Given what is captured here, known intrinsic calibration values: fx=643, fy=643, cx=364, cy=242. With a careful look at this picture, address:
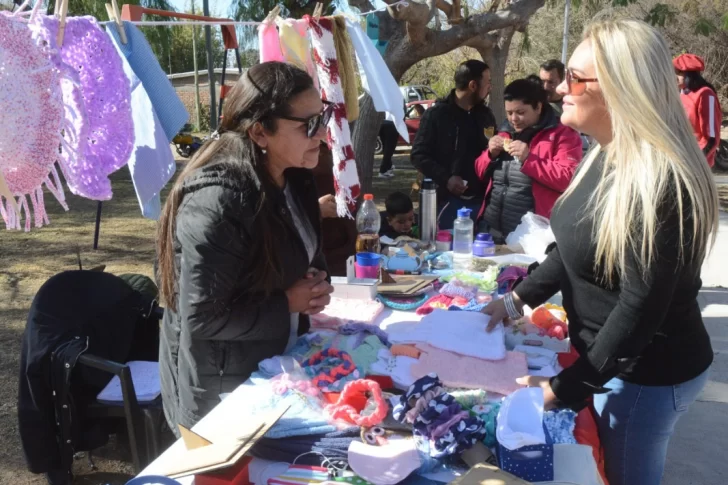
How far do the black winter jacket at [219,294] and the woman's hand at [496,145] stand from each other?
238 cm

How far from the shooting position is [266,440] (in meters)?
1.58

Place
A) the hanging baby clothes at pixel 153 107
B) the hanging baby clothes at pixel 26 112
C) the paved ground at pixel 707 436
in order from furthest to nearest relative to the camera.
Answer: the paved ground at pixel 707 436, the hanging baby clothes at pixel 153 107, the hanging baby clothes at pixel 26 112

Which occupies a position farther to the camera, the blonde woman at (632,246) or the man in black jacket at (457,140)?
the man in black jacket at (457,140)

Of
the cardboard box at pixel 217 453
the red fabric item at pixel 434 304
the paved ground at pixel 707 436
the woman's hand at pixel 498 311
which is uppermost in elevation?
the woman's hand at pixel 498 311

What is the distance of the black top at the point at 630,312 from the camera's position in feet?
4.66

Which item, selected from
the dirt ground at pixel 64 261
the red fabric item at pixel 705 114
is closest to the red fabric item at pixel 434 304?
the dirt ground at pixel 64 261

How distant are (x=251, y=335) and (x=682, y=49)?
877 inches

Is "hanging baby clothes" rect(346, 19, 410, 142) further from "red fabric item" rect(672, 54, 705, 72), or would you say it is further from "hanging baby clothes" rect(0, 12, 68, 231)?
"red fabric item" rect(672, 54, 705, 72)

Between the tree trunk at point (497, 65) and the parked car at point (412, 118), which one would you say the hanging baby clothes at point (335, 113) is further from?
the parked car at point (412, 118)

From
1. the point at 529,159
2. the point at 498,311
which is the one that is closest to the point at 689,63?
the point at 529,159

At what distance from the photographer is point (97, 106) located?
2.25 meters

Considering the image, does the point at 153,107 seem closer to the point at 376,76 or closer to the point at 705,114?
the point at 376,76

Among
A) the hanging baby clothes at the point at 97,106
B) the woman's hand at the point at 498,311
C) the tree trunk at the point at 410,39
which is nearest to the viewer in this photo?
the woman's hand at the point at 498,311

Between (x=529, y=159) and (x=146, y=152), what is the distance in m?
2.14
